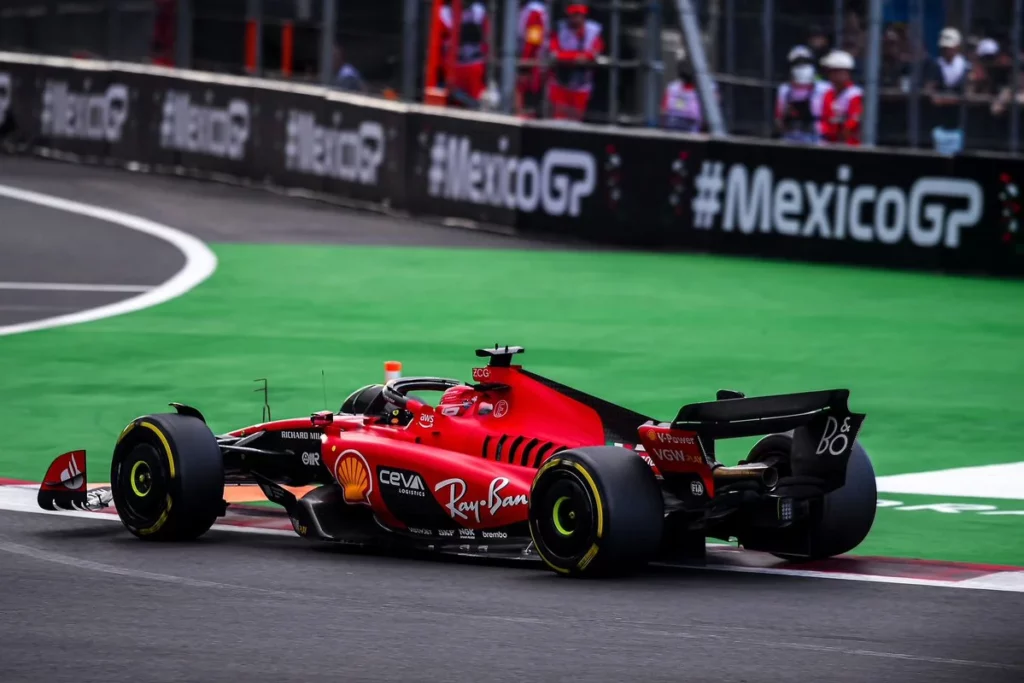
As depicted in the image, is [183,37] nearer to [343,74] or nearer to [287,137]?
[287,137]

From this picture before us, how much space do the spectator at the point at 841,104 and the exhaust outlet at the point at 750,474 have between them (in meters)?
16.6

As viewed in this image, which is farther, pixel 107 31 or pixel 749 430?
pixel 107 31

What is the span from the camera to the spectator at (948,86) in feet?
87.8

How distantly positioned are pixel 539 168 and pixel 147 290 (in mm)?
6460

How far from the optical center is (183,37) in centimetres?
3266

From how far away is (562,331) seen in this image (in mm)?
18812

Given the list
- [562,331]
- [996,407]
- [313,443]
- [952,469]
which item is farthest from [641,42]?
[313,443]

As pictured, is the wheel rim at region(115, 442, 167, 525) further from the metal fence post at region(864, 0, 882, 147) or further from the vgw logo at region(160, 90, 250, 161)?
the vgw logo at region(160, 90, 250, 161)

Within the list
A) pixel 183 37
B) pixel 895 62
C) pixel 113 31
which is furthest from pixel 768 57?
pixel 113 31

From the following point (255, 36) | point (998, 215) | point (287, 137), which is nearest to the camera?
point (998, 215)

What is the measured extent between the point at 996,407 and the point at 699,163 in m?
10.3

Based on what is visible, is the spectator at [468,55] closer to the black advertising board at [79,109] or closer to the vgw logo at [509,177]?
the vgw logo at [509,177]

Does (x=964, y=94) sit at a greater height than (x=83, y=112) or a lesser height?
greater

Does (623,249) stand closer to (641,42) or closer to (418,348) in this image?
(641,42)
